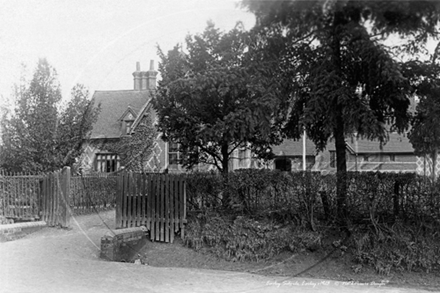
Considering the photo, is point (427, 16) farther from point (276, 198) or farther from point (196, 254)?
point (196, 254)

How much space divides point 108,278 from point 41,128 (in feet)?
33.5

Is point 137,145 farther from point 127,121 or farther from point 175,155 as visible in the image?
point 175,155

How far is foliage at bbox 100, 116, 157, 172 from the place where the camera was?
2288 cm

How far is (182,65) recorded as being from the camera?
9.85 meters

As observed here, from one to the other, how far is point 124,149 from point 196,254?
621 inches

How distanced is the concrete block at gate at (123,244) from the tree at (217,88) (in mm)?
2642

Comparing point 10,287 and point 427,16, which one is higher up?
point 427,16

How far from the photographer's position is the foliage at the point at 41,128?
607 inches

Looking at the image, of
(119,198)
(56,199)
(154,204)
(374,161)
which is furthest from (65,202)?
(374,161)

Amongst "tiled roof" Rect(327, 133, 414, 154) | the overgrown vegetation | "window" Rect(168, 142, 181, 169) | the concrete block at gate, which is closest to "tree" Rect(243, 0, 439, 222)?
the overgrown vegetation

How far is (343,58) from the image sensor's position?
6582 millimetres

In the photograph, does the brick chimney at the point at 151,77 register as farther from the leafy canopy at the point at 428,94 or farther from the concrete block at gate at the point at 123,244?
the leafy canopy at the point at 428,94

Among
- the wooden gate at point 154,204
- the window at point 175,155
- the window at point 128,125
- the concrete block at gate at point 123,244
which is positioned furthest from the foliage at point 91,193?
the window at point 128,125

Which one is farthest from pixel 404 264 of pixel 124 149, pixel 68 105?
pixel 124 149
